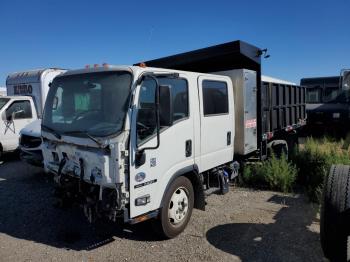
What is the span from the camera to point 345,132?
1247cm

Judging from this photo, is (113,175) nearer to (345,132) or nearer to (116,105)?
(116,105)

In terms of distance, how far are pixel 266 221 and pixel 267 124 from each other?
2532mm

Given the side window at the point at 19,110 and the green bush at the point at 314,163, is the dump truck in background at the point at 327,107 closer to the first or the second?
the green bush at the point at 314,163

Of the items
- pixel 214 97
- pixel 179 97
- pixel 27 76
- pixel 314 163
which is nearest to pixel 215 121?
pixel 214 97

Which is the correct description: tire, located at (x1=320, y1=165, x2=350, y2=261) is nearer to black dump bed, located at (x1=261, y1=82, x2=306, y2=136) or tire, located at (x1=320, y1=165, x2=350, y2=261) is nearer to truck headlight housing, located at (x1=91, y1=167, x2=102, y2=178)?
truck headlight housing, located at (x1=91, y1=167, x2=102, y2=178)

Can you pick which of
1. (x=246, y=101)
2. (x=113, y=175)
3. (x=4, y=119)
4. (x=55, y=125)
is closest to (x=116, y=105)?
(x=113, y=175)

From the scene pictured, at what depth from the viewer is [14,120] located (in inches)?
387

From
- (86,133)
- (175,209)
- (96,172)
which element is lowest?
(175,209)

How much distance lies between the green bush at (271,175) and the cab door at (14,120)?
22.7ft

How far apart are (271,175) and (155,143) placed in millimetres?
Answer: 3569

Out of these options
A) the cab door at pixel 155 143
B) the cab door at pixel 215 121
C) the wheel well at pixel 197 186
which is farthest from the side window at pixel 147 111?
A: the wheel well at pixel 197 186

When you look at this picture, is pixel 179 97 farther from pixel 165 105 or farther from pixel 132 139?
pixel 132 139

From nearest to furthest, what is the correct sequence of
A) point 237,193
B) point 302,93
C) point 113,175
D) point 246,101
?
point 113,175
point 246,101
point 237,193
point 302,93

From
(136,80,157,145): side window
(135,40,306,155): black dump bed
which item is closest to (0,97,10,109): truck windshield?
(135,40,306,155): black dump bed
